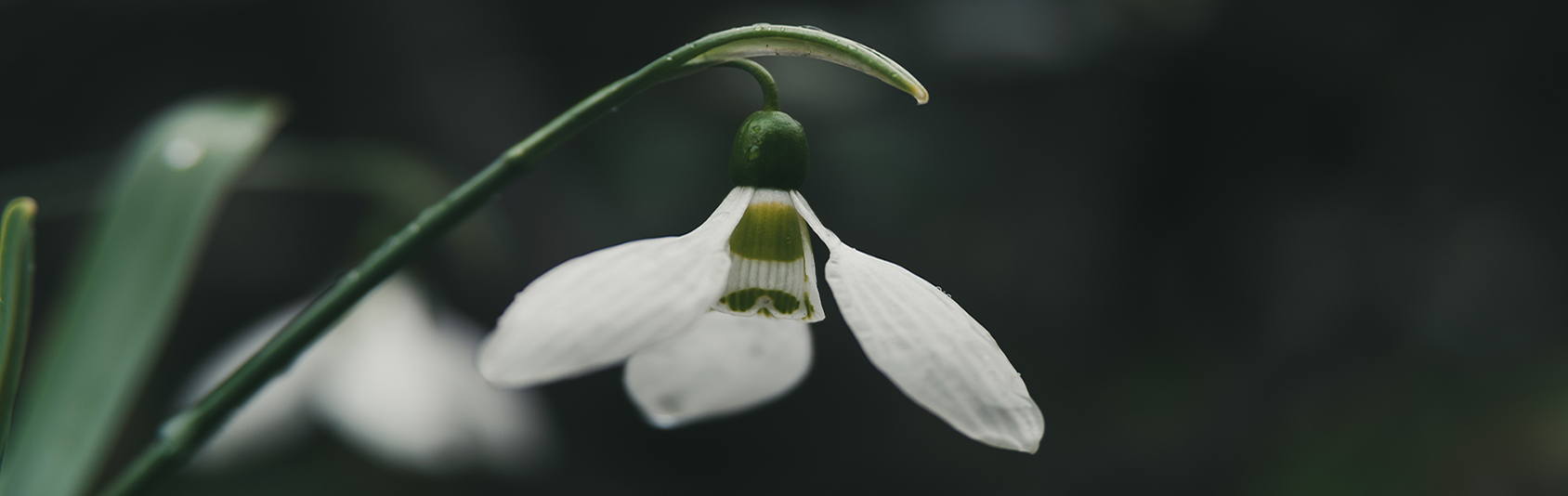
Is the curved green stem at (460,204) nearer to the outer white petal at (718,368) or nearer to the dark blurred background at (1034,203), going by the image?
the outer white petal at (718,368)

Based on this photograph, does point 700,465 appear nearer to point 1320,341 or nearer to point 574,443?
point 574,443

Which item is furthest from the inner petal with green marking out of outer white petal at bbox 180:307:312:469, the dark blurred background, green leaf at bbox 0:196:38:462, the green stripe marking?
the dark blurred background

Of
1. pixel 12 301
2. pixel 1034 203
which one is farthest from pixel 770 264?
pixel 1034 203

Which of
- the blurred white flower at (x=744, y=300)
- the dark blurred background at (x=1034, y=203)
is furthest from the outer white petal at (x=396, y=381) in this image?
the blurred white flower at (x=744, y=300)

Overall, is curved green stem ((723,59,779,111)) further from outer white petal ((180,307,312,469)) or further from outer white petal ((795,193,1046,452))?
outer white petal ((180,307,312,469))

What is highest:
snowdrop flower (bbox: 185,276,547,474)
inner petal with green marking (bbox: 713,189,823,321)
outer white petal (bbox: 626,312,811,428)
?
snowdrop flower (bbox: 185,276,547,474)

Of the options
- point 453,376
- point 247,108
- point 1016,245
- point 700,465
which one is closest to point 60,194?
point 453,376

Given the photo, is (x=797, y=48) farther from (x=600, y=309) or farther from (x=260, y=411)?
(x=260, y=411)
